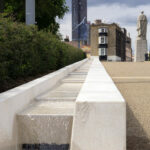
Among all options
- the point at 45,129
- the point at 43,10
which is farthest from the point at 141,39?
the point at 45,129

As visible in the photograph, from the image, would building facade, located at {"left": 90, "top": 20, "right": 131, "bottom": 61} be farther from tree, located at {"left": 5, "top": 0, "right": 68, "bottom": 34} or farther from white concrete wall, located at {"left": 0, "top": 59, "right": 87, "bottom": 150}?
white concrete wall, located at {"left": 0, "top": 59, "right": 87, "bottom": 150}

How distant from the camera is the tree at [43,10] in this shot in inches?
824

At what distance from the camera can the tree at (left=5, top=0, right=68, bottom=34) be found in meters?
20.9

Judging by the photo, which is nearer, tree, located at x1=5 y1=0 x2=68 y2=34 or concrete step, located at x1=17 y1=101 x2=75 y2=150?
concrete step, located at x1=17 y1=101 x2=75 y2=150

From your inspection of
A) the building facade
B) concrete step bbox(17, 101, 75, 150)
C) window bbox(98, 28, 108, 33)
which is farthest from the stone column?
window bbox(98, 28, 108, 33)

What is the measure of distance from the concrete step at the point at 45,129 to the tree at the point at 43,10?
16189mm

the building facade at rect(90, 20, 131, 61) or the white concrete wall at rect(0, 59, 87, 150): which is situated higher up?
the building facade at rect(90, 20, 131, 61)

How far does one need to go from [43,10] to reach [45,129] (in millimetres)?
18343

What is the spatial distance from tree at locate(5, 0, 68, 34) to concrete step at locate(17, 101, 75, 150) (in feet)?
53.1

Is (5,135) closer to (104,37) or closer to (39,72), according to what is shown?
(39,72)

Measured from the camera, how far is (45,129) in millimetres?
3801

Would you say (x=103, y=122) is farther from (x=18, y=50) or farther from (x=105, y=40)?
(x=105, y=40)

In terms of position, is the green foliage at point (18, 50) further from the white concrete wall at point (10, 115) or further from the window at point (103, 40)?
the window at point (103, 40)

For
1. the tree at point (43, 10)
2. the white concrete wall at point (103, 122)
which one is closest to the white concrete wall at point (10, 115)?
the white concrete wall at point (103, 122)
